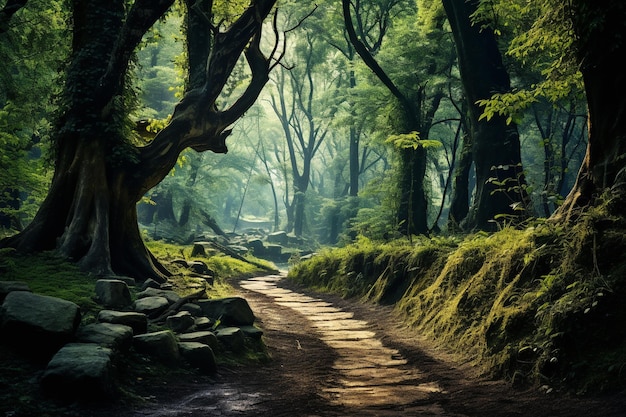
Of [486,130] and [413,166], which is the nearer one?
[486,130]

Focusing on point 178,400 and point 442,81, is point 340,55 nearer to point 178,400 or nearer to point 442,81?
point 442,81

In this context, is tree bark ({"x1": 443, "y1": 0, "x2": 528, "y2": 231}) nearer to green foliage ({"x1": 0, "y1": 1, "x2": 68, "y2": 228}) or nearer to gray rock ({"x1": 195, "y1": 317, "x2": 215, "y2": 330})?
gray rock ({"x1": 195, "y1": 317, "x2": 215, "y2": 330})

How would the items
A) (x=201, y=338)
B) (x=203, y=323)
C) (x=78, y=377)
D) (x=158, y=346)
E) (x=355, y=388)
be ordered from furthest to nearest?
1. (x=203, y=323)
2. (x=201, y=338)
3. (x=158, y=346)
4. (x=355, y=388)
5. (x=78, y=377)

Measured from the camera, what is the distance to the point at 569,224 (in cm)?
638

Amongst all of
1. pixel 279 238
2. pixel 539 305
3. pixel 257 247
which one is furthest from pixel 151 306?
pixel 279 238

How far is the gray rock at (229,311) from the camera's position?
8.20 m

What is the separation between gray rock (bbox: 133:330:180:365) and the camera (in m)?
5.97

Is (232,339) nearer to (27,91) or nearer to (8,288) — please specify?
(8,288)

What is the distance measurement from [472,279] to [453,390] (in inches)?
104

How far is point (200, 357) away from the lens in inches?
247

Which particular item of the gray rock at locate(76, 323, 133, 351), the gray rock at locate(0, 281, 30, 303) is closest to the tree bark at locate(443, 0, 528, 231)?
the gray rock at locate(76, 323, 133, 351)

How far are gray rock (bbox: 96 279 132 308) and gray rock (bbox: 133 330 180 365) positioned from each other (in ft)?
4.59

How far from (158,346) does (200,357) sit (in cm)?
56

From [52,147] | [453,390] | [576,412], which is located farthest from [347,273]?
[576,412]
